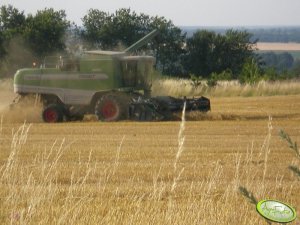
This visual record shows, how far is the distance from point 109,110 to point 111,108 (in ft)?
0.24

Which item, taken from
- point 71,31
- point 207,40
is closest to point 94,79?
point 71,31

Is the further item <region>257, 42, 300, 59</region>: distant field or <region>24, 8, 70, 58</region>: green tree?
<region>257, 42, 300, 59</region>: distant field

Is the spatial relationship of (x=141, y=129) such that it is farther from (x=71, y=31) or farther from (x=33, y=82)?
(x=71, y=31)

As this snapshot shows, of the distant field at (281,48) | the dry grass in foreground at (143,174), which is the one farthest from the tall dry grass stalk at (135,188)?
the distant field at (281,48)

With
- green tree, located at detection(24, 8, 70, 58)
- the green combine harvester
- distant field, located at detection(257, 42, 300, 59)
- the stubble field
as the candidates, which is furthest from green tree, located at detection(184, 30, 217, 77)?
distant field, located at detection(257, 42, 300, 59)

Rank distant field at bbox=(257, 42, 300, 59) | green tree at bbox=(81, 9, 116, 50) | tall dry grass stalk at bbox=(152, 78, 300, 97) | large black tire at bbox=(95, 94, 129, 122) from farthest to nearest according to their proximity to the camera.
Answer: distant field at bbox=(257, 42, 300, 59)
green tree at bbox=(81, 9, 116, 50)
tall dry grass stalk at bbox=(152, 78, 300, 97)
large black tire at bbox=(95, 94, 129, 122)

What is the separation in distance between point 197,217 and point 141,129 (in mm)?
11206

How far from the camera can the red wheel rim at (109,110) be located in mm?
19984

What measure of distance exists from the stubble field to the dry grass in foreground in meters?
0.01

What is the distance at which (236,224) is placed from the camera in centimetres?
625

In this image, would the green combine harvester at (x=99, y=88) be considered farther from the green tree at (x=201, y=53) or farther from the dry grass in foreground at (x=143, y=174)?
the green tree at (x=201, y=53)

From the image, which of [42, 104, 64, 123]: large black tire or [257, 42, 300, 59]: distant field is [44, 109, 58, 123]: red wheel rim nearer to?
[42, 104, 64, 123]: large black tire

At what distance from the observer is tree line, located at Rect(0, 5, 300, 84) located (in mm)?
43062

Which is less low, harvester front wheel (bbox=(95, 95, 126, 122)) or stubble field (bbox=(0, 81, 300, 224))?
stubble field (bbox=(0, 81, 300, 224))
